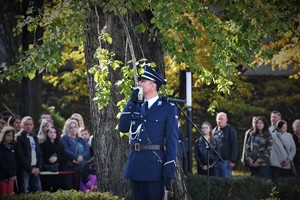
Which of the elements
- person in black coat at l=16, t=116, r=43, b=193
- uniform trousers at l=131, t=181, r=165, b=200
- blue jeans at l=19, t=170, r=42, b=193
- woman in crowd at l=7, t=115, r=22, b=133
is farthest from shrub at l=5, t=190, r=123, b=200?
woman in crowd at l=7, t=115, r=22, b=133

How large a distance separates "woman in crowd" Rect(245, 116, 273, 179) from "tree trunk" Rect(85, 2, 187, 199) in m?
5.43

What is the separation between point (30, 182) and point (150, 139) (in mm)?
5977

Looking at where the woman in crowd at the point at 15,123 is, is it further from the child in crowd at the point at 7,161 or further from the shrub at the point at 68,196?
the shrub at the point at 68,196

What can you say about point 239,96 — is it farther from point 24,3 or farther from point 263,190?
point 263,190

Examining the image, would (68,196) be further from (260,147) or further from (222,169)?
(260,147)

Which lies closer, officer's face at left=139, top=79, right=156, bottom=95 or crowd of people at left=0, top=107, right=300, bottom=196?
officer's face at left=139, top=79, right=156, bottom=95

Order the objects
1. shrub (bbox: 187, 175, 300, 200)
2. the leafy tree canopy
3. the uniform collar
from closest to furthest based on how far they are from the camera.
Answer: the uniform collar
the leafy tree canopy
shrub (bbox: 187, 175, 300, 200)

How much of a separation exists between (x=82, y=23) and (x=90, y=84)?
1314 millimetres

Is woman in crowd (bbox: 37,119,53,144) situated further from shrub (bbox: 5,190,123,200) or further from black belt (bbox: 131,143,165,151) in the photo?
black belt (bbox: 131,143,165,151)

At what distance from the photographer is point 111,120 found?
39.7ft

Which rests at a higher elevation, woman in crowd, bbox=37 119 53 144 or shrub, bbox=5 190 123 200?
woman in crowd, bbox=37 119 53 144

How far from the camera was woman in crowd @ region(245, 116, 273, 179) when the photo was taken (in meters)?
17.3

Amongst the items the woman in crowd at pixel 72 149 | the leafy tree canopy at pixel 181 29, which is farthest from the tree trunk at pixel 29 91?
the leafy tree canopy at pixel 181 29

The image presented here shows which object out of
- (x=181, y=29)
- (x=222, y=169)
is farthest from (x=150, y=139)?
(x=222, y=169)
